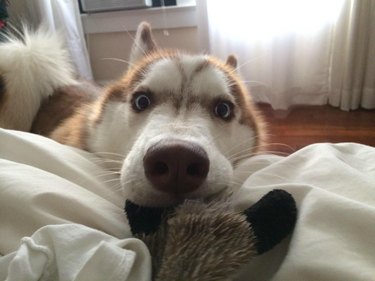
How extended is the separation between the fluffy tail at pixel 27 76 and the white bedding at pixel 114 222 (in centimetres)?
70

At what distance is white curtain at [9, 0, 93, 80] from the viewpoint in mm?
2479

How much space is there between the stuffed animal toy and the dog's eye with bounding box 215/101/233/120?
42cm

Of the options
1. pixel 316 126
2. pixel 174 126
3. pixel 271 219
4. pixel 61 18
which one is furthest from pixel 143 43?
pixel 61 18

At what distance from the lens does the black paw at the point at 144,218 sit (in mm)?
551

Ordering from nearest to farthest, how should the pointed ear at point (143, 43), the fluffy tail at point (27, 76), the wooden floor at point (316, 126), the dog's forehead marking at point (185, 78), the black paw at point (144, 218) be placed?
the black paw at point (144, 218), the dog's forehead marking at point (185, 78), the pointed ear at point (143, 43), the fluffy tail at point (27, 76), the wooden floor at point (316, 126)

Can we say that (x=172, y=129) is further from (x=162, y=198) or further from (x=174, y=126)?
(x=162, y=198)

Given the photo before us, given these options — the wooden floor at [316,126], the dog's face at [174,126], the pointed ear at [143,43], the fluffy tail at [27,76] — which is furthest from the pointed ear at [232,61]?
the fluffy tail at [27,76]

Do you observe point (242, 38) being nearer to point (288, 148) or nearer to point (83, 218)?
point (288, 148)

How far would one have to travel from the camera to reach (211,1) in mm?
2309

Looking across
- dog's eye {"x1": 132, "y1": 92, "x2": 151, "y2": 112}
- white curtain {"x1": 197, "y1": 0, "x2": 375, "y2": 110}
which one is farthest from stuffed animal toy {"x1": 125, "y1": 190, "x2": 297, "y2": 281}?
white curtain {"x1": 197, "y1": 0, "x2": 375, "y2": 110}

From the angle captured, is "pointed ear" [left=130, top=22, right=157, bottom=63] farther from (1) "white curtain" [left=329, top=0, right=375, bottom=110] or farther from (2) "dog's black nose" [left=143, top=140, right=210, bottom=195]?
(1) "white curtain" [left=329, top=0, right=375, bottom=110]

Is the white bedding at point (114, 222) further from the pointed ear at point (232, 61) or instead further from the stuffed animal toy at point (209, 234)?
the pointed ear at point (232, 61)

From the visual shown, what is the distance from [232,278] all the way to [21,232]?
307mm

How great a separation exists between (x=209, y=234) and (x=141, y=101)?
1.77ft
